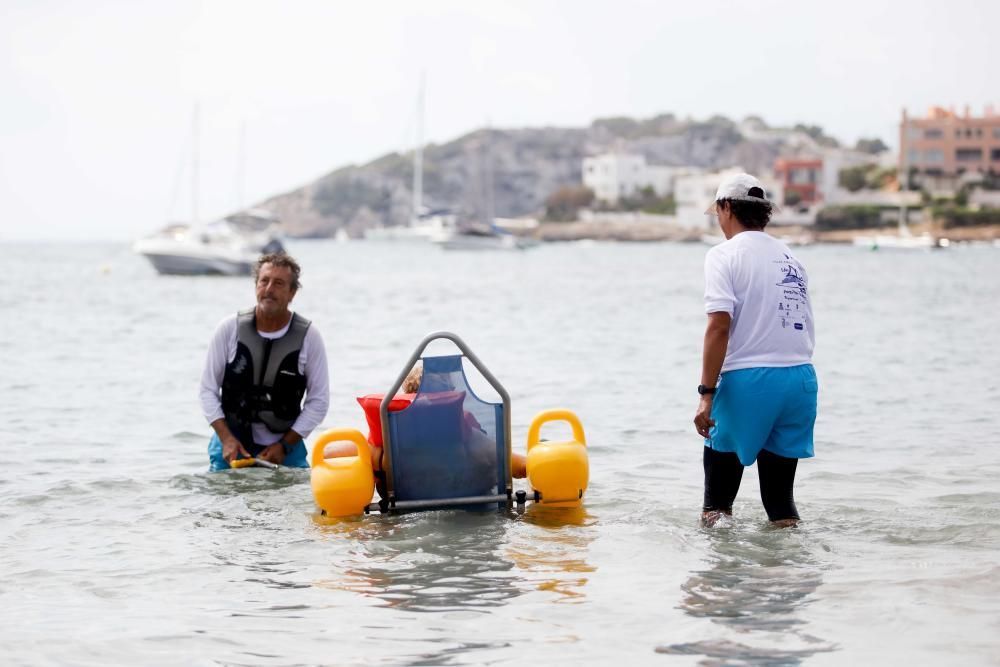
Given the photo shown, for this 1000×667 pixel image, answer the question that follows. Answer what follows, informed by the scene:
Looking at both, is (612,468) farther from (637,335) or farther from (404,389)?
(637,335)

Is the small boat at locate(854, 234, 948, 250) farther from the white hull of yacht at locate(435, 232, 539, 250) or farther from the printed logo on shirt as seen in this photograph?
the printed logo on shirt

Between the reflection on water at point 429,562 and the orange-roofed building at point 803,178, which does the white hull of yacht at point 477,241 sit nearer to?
the orange-roofed building at point 803,178

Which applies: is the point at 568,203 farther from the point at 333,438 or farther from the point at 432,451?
the point at 432,451

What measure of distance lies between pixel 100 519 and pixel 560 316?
25.2m

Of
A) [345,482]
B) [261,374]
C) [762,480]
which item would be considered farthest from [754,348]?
[261,374]

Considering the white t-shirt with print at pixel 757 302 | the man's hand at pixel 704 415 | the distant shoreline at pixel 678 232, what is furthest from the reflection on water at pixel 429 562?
the distant shoreline at pixel 678 232

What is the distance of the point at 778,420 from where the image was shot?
21.1 feet

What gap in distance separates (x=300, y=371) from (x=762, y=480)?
318cm

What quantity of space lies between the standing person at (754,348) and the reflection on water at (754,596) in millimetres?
558

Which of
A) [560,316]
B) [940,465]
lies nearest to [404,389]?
[940,465]

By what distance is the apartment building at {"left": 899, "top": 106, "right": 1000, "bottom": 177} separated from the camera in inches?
5551

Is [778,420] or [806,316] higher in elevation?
[806,316]

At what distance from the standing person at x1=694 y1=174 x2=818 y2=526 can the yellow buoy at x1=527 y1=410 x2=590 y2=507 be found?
132 cm

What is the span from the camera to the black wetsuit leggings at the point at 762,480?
6570 mm
